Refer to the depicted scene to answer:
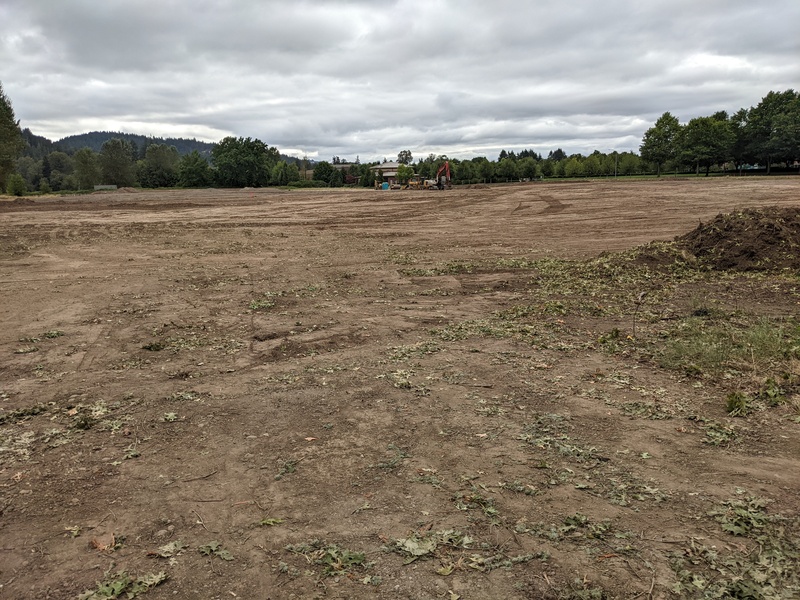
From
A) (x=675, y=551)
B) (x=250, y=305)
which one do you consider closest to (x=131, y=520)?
(x=675, y=551)

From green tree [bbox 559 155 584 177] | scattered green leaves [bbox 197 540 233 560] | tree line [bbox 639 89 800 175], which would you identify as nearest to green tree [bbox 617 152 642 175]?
green tree [bbox 559 155 584 177]

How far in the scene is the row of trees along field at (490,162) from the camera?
65.6 m

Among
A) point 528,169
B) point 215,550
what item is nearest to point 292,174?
point 528,169

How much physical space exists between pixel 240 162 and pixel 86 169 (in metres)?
27.7

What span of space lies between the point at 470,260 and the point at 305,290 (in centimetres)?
591

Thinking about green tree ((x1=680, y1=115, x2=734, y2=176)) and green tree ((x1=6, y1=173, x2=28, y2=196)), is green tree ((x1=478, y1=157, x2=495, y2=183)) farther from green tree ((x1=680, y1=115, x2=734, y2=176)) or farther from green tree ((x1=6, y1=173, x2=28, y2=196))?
green tree ((x1=6, y1=173, x2=28, y2=196))

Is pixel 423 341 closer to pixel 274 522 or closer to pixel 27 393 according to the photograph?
pixel 274 522

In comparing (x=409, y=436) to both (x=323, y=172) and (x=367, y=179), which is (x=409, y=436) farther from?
(x=323, y=172)

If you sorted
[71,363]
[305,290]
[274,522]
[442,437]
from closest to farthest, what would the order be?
[274,522]
[442,437]
[71,363]
[305,290]

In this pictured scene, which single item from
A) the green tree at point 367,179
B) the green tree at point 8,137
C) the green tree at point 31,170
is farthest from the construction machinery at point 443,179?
the green tree at point 31,170

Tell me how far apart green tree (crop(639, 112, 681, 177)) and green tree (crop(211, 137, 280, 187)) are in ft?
206

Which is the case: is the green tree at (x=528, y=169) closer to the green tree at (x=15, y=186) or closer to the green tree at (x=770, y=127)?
the green tree at (x=770, y=127)

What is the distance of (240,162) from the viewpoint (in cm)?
9144

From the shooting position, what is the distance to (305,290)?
12508 mm
